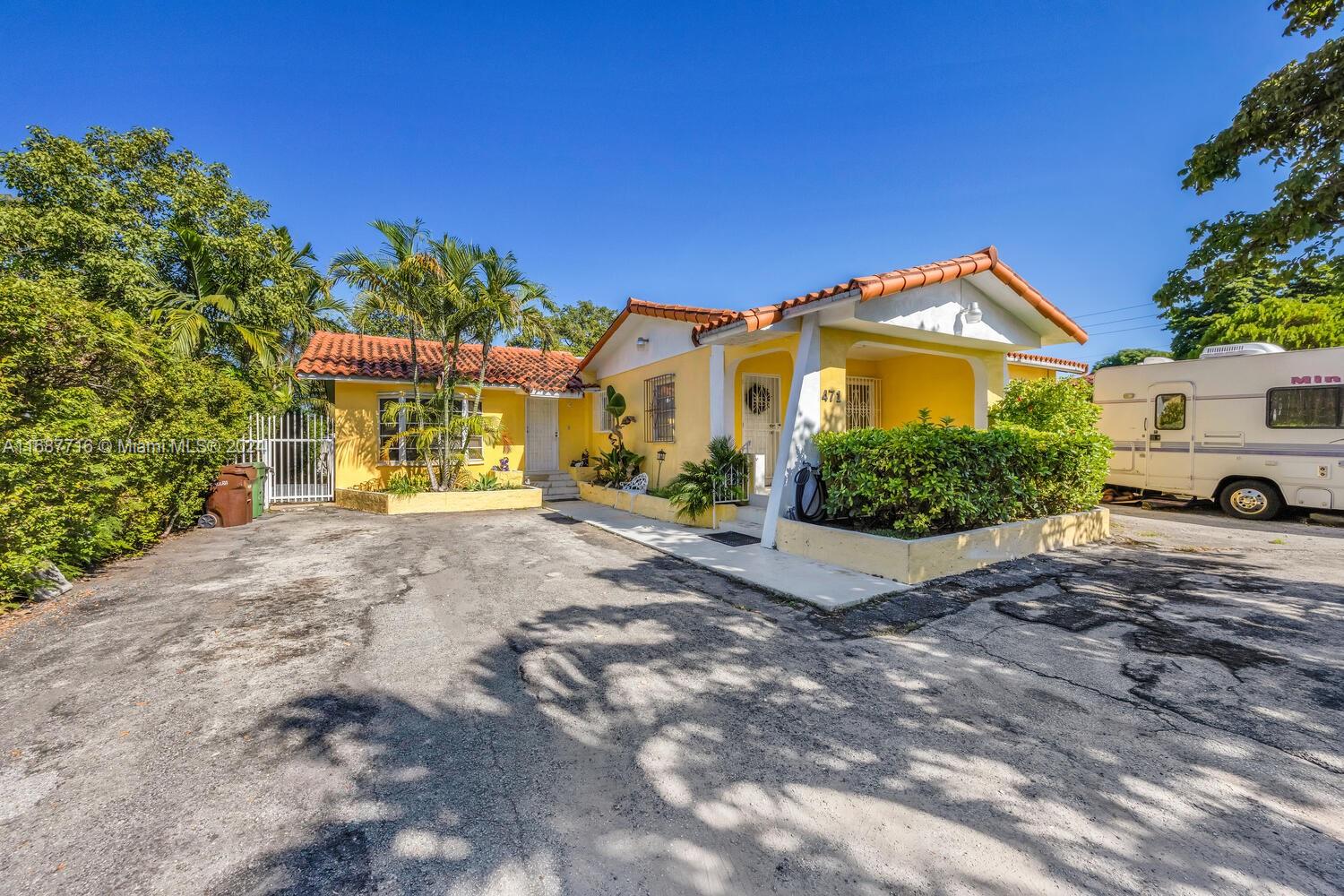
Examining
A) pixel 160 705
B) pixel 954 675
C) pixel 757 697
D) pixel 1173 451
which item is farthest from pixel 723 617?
pixel 1173 451

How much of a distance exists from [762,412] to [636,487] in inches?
125

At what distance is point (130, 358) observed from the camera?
6.02 meters

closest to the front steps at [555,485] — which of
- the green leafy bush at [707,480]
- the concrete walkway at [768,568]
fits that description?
the concrete walkway at [768,568]

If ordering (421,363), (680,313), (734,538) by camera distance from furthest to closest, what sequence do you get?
(421,363) → (680,313) → (734,538)

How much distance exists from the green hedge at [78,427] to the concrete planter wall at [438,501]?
355 centimetres

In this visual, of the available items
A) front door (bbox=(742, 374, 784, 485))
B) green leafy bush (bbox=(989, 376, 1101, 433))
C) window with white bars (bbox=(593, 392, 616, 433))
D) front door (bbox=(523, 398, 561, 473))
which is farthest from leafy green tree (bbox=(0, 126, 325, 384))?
green leafy bush (bbox=(989, 376, 1101, 433))

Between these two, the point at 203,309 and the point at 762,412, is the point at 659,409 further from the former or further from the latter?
the point at 203,309

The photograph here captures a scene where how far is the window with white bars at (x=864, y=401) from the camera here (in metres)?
11.7

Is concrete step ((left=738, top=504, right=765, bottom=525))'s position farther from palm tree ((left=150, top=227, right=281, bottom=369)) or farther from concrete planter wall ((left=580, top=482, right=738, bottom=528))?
palm tree ((left=150, top=227, right=281, bottom=369))

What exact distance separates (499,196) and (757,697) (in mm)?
14045

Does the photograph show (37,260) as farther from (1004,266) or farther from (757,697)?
(1004,266)

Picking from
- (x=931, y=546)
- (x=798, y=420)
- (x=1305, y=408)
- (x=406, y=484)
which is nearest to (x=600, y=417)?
(x=406, y=484)

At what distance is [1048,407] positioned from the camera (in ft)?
29.1

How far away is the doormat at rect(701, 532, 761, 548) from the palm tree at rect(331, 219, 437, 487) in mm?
7501
